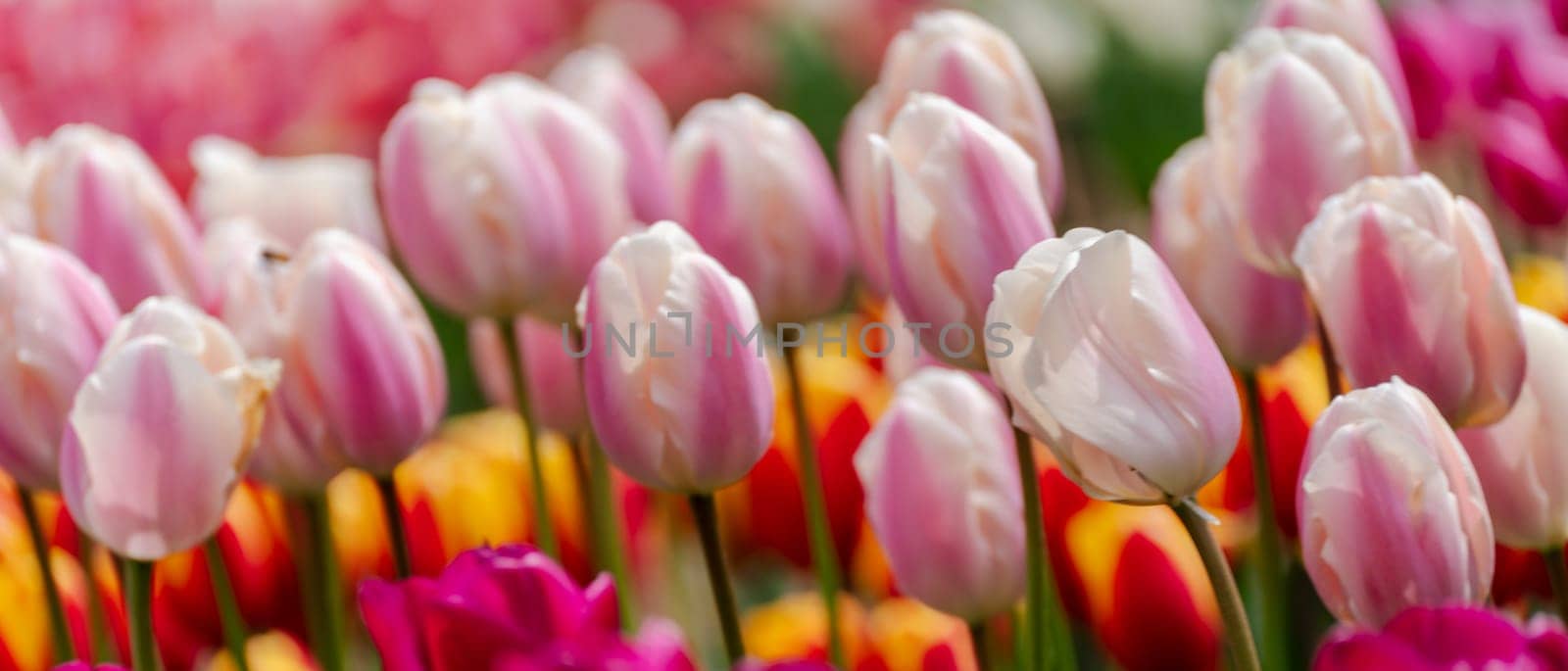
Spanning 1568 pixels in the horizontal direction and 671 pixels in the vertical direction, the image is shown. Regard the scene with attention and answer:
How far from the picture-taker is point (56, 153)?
58cm

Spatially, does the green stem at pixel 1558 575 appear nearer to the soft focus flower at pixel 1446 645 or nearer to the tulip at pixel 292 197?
the soft focus flower at pixel 1446 645

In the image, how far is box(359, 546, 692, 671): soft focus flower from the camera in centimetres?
37

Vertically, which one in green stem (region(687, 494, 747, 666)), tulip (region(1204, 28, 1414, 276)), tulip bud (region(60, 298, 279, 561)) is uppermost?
tulip (region(1204, 28, 1414, 276))

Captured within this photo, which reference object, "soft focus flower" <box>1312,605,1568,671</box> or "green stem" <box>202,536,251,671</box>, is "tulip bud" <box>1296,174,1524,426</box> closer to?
"soft focus flower" <box>1312,605,1568,671</box>

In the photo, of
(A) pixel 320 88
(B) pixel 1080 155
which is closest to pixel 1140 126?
(B) pixel 1080 155

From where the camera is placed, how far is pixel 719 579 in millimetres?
452

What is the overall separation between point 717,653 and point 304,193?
0.25 m

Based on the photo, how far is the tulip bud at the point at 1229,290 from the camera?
0.53m

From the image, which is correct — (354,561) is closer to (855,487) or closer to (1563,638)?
(855,487)

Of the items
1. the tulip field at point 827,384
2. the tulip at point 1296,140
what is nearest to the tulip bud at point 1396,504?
the tulip field at point 827,384

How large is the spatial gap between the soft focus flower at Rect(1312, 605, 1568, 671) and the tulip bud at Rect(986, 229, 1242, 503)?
2.0 inches

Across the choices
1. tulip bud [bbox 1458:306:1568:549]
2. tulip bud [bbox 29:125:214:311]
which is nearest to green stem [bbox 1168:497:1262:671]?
tulip bud [bbox 1458:306:1568:549]

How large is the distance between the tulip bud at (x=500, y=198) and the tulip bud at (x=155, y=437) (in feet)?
0.39

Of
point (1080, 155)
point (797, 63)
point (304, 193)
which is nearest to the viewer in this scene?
point (304, 193)
